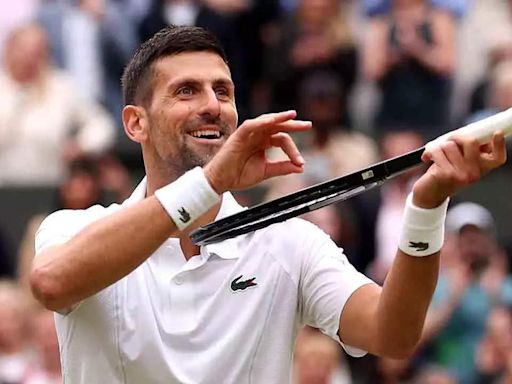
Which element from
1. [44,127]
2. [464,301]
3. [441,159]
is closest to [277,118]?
[441,159]

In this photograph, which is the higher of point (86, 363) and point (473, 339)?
point (86, 363)

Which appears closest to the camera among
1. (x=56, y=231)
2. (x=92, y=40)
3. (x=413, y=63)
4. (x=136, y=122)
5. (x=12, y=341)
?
(x=56, y=231)

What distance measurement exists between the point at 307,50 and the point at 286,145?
20.2ft

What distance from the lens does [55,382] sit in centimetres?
898

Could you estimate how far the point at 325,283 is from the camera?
16.0ft

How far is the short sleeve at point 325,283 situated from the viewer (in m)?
4.84

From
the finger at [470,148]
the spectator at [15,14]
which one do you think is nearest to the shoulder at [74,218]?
the finger at [470,148]

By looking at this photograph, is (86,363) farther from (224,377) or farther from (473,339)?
(473,339)

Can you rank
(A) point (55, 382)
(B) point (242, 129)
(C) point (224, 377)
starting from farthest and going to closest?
(A) point (55, 382) → (C) point (224, 377) → (B) point (242, 129)

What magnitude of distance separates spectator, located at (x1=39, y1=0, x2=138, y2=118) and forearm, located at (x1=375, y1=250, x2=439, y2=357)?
6460 mm

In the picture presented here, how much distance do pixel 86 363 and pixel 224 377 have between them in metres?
0.45

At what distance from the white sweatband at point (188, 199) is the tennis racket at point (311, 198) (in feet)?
0.69

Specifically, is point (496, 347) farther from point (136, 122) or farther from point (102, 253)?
point (102, 253)

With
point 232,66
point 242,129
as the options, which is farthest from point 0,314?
point 242,129
